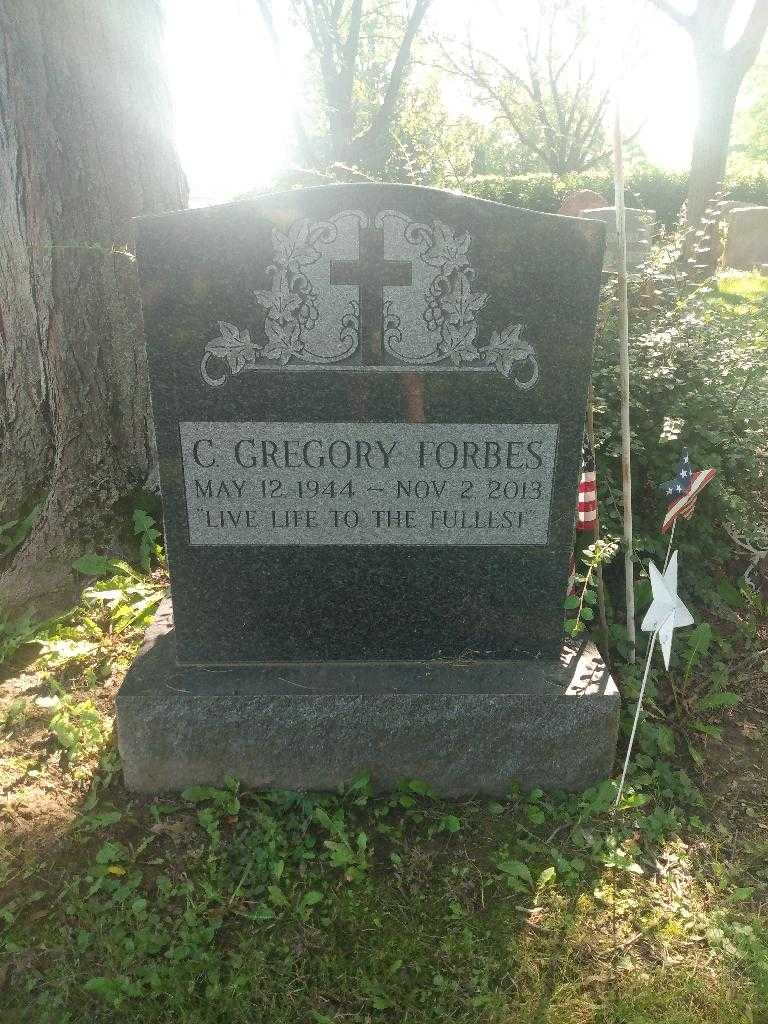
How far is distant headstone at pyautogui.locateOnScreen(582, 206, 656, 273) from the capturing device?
6.00 m

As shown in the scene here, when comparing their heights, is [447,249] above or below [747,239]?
below

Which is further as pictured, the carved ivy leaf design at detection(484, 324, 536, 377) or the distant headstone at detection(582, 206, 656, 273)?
the distant headstone at detection(582, 206, 656, 273)

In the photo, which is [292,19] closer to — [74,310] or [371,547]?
[74,310]

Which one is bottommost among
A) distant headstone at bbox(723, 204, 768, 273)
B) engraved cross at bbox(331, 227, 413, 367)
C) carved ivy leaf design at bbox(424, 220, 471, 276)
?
engraved cross at bbox(331, 227, 413, 367)

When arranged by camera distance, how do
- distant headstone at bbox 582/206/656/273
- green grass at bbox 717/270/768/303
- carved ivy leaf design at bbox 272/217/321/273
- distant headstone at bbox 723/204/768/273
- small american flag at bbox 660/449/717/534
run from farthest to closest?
distant headstone at bbox 723/204/768/273 < green grass at bbox 717/270/768/303 < distant headstone at bbox 582/206/656/273 < small american flag at bbox 660/449/717/534 < carved ivy leaf design at bbox 272/217/321/273

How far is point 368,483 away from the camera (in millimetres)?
2688

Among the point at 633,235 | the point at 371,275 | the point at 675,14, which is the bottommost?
the point at 371,275

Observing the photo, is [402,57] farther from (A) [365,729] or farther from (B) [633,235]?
(A) [365,729]

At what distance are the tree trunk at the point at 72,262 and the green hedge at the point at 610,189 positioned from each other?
1351 centimetres

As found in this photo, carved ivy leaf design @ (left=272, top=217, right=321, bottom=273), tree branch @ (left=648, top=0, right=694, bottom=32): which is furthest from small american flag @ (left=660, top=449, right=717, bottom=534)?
tree branch @ (left=648, top=0, right=694, bottom=32)

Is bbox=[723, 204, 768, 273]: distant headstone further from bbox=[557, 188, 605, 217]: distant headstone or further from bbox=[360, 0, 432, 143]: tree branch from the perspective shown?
bbox=[360, 0, 432, 143]: tree branch

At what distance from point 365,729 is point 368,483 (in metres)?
0.89

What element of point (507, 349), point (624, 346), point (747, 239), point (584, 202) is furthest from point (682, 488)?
point (584, 202)

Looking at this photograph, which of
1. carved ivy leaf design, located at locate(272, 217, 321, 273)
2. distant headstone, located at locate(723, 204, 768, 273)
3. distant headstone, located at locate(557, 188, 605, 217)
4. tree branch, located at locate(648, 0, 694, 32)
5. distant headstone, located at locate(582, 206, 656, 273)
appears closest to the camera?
carved ivy leaf design, located at locate(272, 217, 321, 273)
